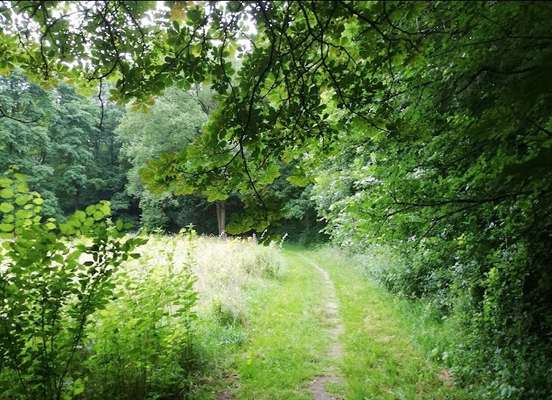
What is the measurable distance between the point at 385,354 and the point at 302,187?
3.01 metres

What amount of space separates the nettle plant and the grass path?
2297 mm

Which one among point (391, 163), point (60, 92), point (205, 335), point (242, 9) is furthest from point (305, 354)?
point (60, 92)

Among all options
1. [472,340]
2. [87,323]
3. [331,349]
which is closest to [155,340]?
[87,323]

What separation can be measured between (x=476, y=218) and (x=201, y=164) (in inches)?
129

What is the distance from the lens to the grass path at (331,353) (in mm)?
4770

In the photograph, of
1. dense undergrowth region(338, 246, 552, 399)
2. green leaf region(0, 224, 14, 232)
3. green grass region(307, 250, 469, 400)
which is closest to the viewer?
green leaf region(0, 224, 14, 232)

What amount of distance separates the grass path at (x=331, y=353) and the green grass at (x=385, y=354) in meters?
0.01

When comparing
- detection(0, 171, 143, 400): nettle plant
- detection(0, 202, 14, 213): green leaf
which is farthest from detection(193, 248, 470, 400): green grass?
detection(0, 202, 14, 213): green leaf

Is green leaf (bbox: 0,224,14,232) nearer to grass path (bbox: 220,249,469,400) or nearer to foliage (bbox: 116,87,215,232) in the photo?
grass path (bbox: 220,249,469,400)

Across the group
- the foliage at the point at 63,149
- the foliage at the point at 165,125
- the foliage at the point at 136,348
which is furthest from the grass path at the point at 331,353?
the foliage at the point at 63,149

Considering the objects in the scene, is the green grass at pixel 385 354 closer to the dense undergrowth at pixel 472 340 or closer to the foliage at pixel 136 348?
the dense undergrowth at pixel 472 340

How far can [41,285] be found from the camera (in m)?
3.04

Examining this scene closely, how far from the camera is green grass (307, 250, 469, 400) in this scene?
4.70m

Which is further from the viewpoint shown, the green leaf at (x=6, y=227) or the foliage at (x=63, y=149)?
the foliage at (x=63, y=149)
